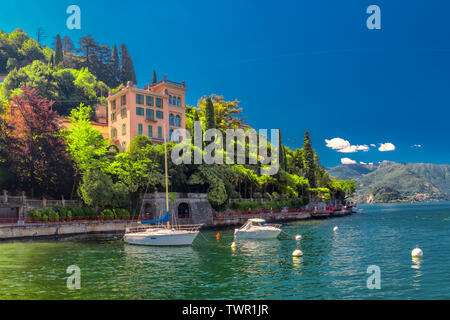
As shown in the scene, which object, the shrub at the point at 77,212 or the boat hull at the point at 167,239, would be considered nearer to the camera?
the boat hull at the point at 167,239

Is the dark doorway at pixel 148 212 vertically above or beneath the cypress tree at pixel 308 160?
beneath

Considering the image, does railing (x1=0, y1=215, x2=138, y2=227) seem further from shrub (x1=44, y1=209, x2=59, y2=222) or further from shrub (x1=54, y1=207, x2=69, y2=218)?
shrub (x1=54, y1=207, x2=69, y2=218)

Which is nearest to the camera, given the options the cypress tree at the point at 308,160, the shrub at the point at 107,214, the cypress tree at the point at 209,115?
the shrub at the point at 107,214

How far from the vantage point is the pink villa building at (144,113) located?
201 ft

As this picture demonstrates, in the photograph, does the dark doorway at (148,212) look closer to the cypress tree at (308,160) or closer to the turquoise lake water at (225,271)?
the turquoise lake water at (225,271)

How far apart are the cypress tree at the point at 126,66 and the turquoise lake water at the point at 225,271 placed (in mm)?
105465

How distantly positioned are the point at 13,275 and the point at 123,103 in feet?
147

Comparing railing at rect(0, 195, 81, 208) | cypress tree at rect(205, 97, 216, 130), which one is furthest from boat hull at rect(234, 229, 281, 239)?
cypress tree at rect(205, 97, 216, 130)

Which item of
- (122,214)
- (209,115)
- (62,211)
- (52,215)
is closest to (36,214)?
(52,215)

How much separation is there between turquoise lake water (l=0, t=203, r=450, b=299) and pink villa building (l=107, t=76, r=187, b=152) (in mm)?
29254

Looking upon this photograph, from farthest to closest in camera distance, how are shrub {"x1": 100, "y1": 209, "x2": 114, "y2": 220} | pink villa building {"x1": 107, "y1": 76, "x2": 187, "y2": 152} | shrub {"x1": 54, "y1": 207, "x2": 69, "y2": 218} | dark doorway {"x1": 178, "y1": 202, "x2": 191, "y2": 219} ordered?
pink villa building {"x1": 107, "y1": 76, "x2": 187, "y2": 152}, dark doorway {"x1": 178, "y1": 202, "x2": 191, "y2": 219}, shrub {"x1": 100, "y1": 209, "x2": 114, "y2": 220}, shrub {"x1": 54, "y1": 207, "x2": 69, "y2": 218}

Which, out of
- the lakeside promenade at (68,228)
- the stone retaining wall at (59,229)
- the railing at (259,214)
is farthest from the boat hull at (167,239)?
the railing at (259,214)

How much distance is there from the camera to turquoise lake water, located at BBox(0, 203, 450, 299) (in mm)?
17812
